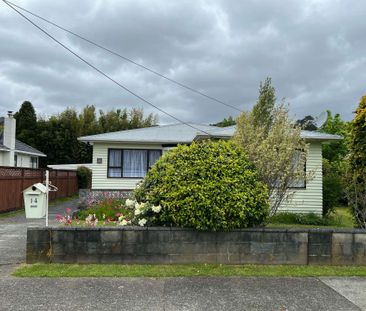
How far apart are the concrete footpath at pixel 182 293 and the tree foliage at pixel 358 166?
2729mm

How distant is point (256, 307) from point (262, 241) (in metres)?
1.97

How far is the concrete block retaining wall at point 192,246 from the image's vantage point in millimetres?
6422

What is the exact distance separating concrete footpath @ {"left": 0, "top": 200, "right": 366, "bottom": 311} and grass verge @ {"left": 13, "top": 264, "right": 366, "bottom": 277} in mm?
173

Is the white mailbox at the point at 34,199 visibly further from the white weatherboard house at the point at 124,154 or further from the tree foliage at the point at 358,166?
the white weatherboard house at the point at 124,154

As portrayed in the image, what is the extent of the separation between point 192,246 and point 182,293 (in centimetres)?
141

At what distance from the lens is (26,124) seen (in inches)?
1390

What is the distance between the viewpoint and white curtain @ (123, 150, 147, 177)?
718 inches

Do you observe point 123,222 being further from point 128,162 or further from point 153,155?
point 153,155

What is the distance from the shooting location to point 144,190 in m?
7.28

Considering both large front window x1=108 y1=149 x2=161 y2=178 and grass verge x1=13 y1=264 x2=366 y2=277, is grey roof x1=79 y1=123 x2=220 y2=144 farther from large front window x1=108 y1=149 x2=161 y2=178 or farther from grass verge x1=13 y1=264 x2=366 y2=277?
grass verge x1=13 y1=264 x2=366 y2=277

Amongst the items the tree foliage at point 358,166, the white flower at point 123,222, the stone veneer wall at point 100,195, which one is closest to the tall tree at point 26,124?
the stone veneer wall at point 100,195

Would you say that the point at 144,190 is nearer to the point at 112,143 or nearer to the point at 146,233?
the point at 146,233

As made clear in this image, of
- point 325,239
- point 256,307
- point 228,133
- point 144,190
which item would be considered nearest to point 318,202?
point 228,133

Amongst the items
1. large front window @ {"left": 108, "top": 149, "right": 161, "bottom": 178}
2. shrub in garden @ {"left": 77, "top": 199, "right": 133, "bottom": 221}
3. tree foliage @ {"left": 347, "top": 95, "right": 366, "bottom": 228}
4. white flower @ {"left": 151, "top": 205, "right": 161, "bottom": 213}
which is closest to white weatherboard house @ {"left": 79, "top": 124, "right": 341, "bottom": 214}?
large front window @ {"left": 108, "top": 149, "right": 161, "bottom": 178}
